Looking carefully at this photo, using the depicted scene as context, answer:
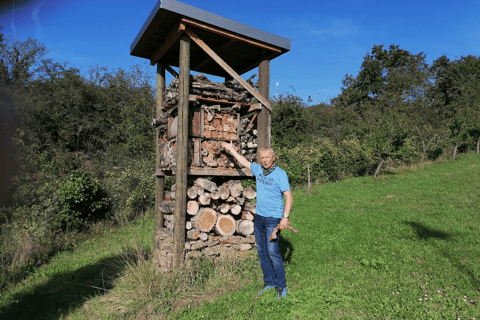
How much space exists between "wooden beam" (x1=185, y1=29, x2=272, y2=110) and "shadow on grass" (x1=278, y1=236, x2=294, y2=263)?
281cm

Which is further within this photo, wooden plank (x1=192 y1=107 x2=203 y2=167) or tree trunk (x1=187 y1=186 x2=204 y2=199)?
wooden plank (x1=192 y1=107 x2=203 y2=167)

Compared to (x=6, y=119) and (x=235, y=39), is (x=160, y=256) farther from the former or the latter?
Answer: (x=6, y=119)

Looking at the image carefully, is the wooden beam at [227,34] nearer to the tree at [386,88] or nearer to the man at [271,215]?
the man at [271,215]

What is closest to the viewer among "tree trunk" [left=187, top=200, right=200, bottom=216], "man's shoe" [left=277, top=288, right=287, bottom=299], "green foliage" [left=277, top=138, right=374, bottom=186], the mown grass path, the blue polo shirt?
the mown grass path

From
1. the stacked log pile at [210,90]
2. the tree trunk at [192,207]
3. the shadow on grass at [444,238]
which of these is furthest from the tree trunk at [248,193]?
the shadow on grass at [444,238]

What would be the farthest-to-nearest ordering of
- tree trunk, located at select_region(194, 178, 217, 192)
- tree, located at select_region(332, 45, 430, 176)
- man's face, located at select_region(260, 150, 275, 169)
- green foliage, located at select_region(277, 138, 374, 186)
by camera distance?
1. tree, located at select_region(332, 45, 430, 176)
2. green foliage, located at select_region(277, 138, 374, 186)
3. tree trunk, located at select_region(194, 178, 217, 192)
4. man's face, located at select_region(260, 150, 275, 169)

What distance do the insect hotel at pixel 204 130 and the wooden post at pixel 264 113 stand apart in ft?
0.06

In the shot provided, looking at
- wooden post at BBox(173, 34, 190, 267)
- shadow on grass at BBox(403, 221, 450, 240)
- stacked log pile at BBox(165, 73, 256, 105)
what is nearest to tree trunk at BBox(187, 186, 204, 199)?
wooden post at BBox(173, 34, 190, 267)

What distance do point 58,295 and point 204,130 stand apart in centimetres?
392

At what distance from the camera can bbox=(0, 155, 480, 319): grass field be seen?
11.6 ft

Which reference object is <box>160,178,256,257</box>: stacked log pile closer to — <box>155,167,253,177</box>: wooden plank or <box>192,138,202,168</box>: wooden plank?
<box>155,167,253,177</box>: wooden plank

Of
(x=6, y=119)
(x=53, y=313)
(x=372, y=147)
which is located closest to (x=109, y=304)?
(x=53, y=313)

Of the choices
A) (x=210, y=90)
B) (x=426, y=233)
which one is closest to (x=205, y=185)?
(x=210, y=90)

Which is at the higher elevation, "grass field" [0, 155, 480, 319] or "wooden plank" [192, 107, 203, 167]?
"wooden plank" [192, 107, 203, 167]
